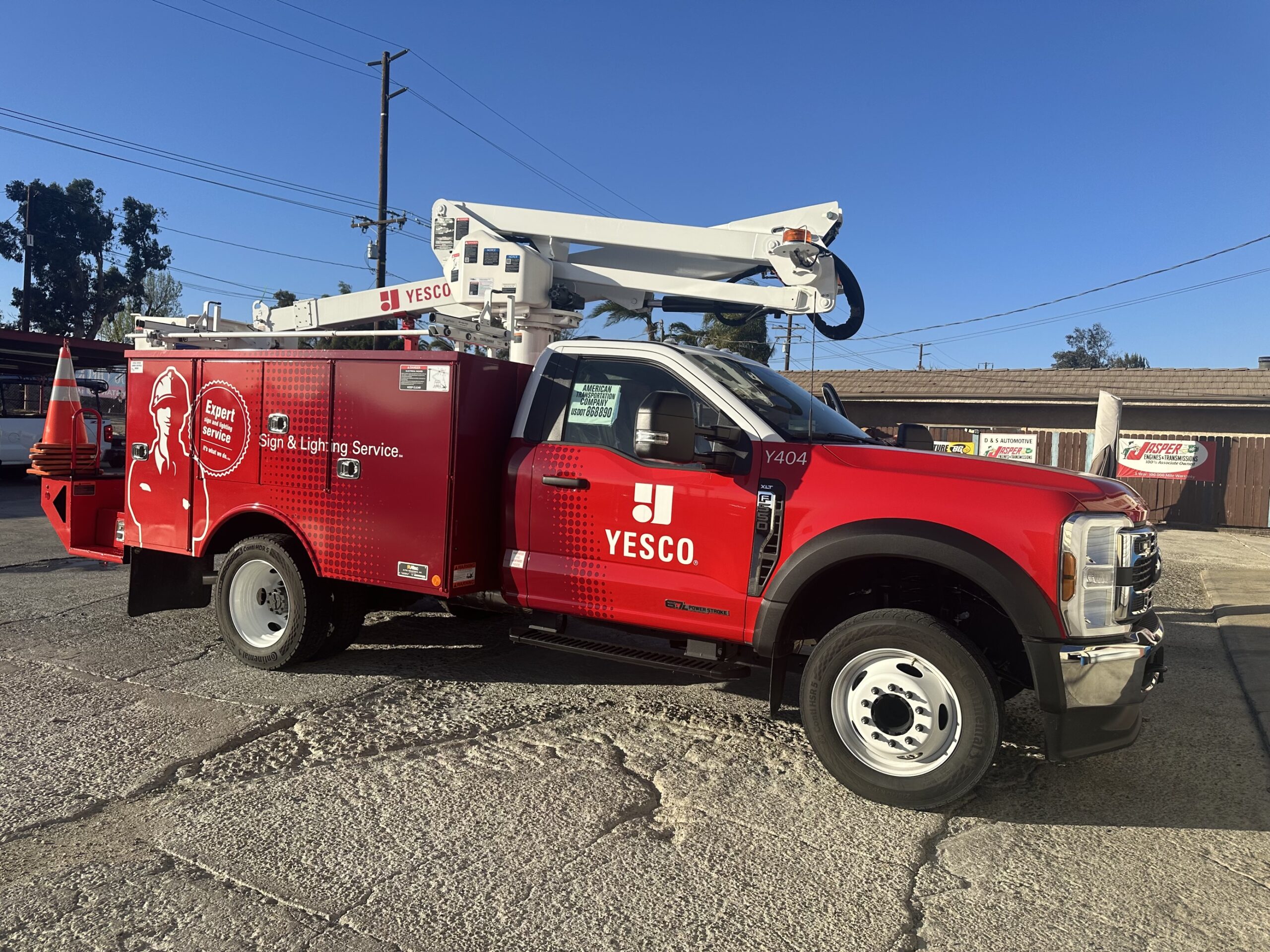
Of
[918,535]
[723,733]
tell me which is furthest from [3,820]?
[918,535]

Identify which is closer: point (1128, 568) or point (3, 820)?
point (3, 820)

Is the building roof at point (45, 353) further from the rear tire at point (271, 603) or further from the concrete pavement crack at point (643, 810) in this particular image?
the concrete pavement crack at point (643, 810)

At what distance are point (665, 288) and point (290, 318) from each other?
3610mm

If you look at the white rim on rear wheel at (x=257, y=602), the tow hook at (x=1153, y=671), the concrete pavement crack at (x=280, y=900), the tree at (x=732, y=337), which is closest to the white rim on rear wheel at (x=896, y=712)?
the tow hook at (x=1153, y=671)

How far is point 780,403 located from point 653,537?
104 cm

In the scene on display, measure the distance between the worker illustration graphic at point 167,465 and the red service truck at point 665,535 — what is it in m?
0.02

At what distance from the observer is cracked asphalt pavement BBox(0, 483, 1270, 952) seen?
2.88m

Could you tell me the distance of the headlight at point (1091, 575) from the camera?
362 cm

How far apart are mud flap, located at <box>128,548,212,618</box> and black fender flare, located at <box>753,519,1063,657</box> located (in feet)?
13.7

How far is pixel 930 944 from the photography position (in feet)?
9.23

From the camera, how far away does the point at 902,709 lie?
3.90 m

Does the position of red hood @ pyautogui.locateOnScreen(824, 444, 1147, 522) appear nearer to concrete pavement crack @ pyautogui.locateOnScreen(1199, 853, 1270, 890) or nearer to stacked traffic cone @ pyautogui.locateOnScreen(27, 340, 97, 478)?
concrete pavement crack @ pyautogui.locateOnScreen(1199, 853, 1270, 890)

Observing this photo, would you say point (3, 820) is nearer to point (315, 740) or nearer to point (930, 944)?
point (315, 740)

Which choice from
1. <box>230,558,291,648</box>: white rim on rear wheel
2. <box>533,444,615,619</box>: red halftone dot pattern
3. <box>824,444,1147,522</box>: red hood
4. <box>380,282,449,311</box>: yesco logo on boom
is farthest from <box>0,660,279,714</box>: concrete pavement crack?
<box>824,444,1147,522</box>: red hood
